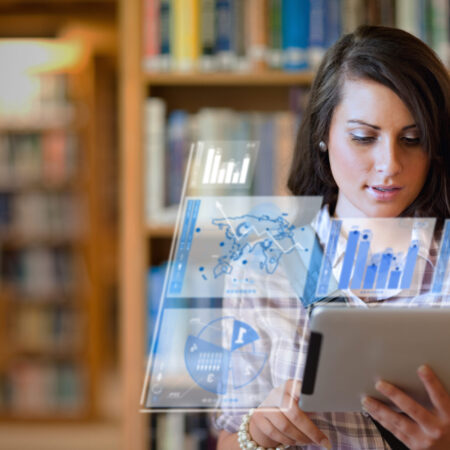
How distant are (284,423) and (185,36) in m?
1.09

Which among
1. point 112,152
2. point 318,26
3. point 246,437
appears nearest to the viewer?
point 246,437

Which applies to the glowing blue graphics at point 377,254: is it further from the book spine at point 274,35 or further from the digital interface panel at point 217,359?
the book spine at point 274,35

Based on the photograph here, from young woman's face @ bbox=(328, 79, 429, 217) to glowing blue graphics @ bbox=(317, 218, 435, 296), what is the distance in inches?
0.7

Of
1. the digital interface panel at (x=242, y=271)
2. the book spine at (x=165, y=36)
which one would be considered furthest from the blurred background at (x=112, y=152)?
the digital interface panel at (x=242, y=271)

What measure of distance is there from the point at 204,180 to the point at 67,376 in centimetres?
282

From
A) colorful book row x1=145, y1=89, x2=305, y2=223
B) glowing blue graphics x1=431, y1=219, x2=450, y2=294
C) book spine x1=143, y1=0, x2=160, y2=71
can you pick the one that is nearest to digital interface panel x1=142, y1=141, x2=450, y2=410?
glowing blue graphics x1=431, y1=219, x2=450, y2=294

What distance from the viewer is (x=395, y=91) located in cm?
75

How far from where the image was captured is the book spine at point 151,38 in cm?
160

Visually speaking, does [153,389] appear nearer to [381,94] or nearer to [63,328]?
[381,94]

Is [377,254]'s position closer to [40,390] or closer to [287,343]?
[287,343]

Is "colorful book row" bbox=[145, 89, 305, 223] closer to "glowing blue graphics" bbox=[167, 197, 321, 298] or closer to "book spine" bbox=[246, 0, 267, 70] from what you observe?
"book spine" bbox=[246, 0, 267, 70]

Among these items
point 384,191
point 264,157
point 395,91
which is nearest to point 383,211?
point 384,191

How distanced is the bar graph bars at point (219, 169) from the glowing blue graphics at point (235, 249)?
0.08 ft

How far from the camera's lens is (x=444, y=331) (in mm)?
704
